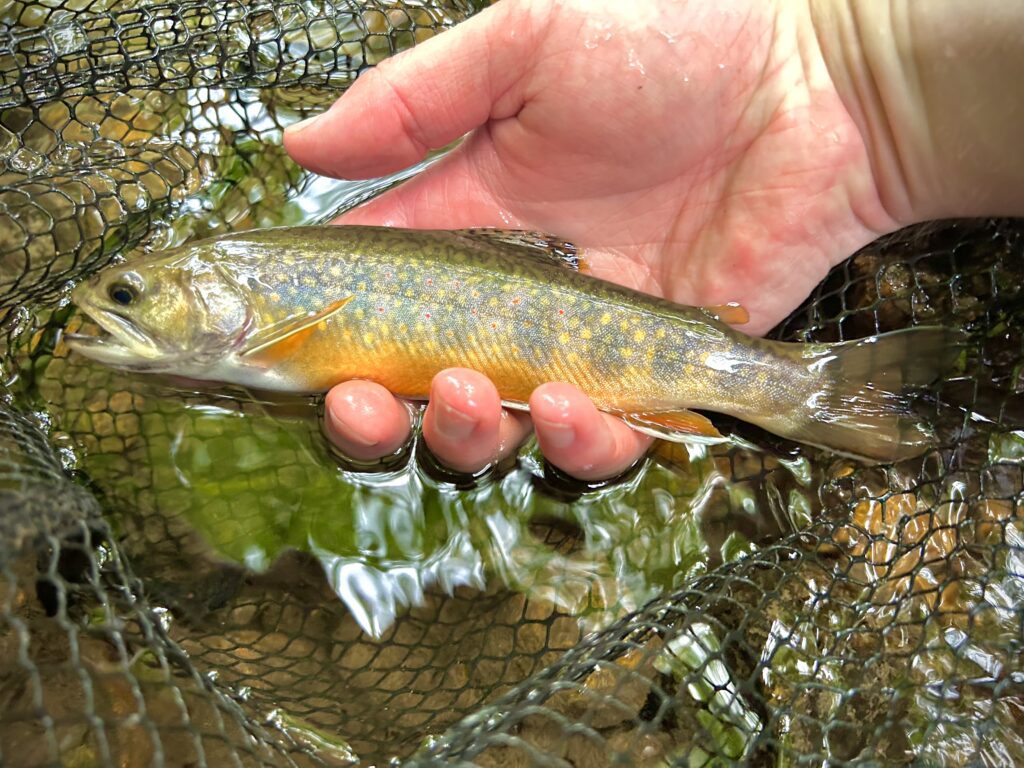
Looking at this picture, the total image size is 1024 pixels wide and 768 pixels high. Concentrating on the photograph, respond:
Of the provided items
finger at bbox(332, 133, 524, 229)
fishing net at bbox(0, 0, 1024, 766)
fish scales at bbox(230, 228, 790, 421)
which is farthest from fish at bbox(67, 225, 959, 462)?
finger at bbox(332, 133, 524, 229)

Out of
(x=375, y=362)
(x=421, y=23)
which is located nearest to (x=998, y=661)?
(x=375, y=362)

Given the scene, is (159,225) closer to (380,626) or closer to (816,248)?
(380,626)

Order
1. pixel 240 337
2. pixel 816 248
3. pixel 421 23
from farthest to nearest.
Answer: pixel 421 23, pixel 816 248, pixel 240 337

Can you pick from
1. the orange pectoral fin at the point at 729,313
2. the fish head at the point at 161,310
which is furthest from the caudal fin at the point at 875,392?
the fish head at the point at 161,310

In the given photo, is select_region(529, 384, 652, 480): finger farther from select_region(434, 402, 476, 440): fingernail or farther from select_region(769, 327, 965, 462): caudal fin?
select_region(769, 327, 965, 462): caudal fin

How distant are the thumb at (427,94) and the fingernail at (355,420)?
3.65ft

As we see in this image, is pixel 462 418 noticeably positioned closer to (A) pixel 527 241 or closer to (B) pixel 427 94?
(A) pixel 527 241

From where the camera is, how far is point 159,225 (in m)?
3.68

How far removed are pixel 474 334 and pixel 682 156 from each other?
1.24 metres

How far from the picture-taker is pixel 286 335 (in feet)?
9.36

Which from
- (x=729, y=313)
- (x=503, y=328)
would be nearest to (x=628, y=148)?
(x=729, y=313)

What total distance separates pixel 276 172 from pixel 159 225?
0.67m

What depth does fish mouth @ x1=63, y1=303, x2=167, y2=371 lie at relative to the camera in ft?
9.23

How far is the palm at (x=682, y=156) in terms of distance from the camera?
294cm
